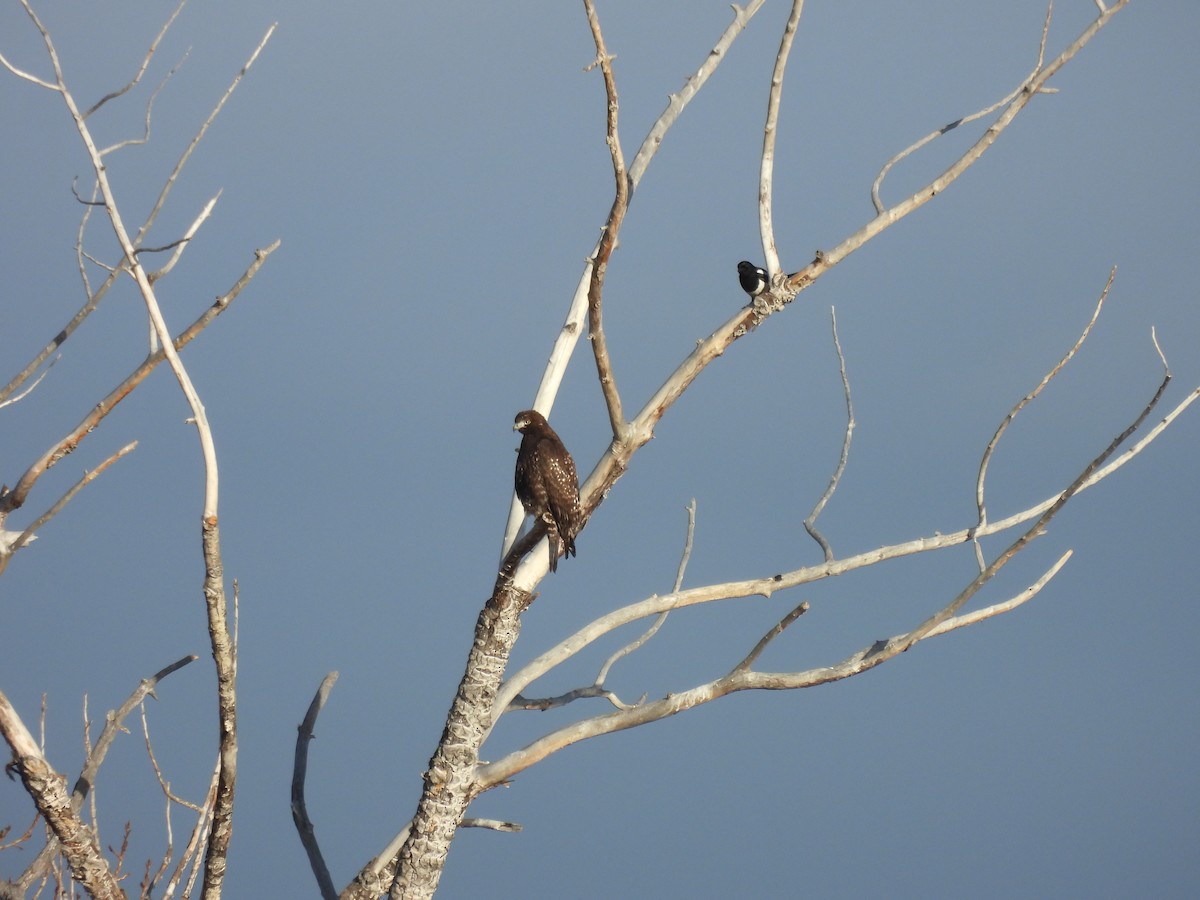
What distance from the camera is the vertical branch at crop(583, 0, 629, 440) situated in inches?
136

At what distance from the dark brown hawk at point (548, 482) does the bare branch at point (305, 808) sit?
1191 mm

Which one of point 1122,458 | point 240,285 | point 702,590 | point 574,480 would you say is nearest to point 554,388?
point 574,480

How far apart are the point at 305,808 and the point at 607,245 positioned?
8.39 feet

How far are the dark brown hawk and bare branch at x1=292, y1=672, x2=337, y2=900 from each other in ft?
3.91

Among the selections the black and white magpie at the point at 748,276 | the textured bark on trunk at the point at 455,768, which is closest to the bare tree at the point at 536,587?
the textured bark on trunk at the point at 455,768

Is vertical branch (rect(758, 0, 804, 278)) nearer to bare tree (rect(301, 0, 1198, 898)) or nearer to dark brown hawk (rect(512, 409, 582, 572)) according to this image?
bare tree (rect(301, 0, 1198, 898))

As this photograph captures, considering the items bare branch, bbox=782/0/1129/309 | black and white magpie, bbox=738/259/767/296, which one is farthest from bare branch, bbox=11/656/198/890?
black and white magpie, bbox=738/259/767/296

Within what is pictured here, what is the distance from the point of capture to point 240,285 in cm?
360

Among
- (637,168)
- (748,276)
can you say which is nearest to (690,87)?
(637,168)

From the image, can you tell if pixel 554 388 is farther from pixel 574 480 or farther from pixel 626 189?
pixel 626 189

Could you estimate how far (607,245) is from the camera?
3.77m

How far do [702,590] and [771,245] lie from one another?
1.29 meters

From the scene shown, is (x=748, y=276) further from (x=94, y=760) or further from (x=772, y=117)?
(x=94, y=760)

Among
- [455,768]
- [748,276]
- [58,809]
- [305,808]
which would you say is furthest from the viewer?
[748,276]
